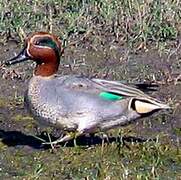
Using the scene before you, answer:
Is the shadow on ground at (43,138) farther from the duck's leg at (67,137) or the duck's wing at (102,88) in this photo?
the duck's wing at (102,88)

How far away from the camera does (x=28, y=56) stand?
6.33 m

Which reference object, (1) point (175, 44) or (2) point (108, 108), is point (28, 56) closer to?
(2) point (108, 108)

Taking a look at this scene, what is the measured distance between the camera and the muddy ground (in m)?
5.97

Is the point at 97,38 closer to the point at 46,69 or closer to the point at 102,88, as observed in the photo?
the point at 46,69

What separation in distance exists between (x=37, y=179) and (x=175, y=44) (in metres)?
3.64

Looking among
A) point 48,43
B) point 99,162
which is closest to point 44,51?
point 48,43

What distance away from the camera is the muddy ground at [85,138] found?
19.6 ft

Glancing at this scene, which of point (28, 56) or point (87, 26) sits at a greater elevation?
point (28, 56)

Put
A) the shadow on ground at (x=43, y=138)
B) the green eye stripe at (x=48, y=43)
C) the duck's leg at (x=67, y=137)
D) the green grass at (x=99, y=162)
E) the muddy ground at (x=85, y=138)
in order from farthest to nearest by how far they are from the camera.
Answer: the shadow on ground at (x=43, y=138), the green eye stripe at (x=48, y=43), the duck's leg at (x=67, y=137), the muddy ground at (x=85, y=138), the green grass at (x=99, y=162)

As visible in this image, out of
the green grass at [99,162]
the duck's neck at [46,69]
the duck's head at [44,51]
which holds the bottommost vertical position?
the green grass at [99,162]

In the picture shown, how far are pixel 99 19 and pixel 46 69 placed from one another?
3.11 m

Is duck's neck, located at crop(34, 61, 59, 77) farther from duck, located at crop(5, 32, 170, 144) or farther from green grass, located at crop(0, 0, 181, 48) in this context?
green grass, located at crop(0, 0, 181, 48)

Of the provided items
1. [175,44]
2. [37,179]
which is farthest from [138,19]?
[37,179]

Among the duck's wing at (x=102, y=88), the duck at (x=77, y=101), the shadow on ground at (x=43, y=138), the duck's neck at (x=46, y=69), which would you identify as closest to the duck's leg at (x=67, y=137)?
the duck at (x=77, y=101)
